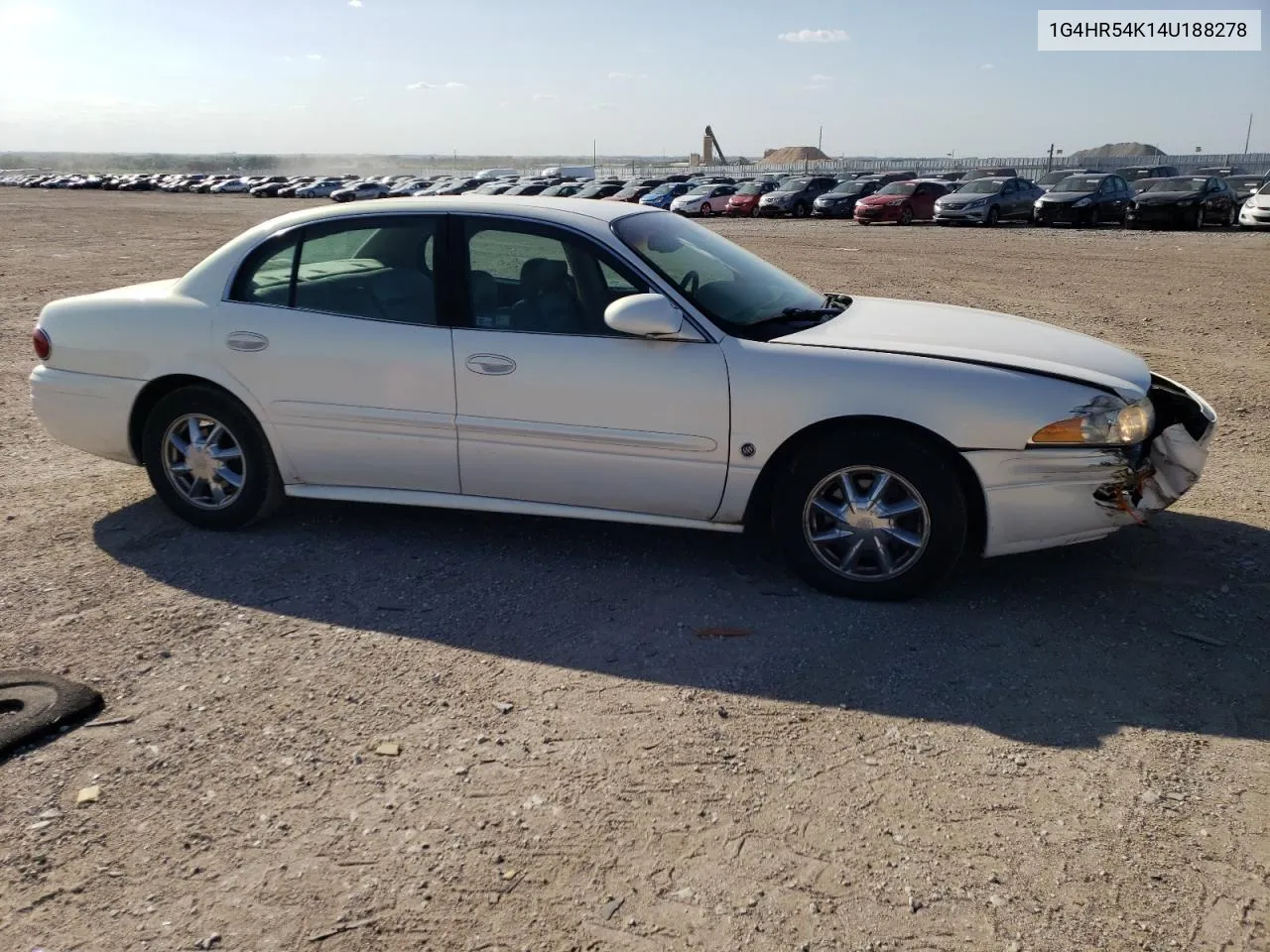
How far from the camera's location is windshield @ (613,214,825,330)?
15.3 ft

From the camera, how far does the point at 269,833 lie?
300cm

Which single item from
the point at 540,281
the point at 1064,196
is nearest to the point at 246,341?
the point at 540,281

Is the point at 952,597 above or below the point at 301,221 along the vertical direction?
below

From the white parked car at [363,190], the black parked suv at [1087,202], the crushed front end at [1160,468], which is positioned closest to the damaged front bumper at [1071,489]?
the crushed front end at [1160,468]

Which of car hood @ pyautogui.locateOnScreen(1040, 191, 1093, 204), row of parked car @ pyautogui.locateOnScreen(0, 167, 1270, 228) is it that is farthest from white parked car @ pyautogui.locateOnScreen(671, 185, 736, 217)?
car hood @ pyautogui.locateOnScreen(1040, 191, 1093, 204)

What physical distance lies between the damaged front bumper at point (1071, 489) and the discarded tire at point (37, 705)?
3.32 m

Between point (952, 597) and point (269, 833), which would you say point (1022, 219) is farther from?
point (269, 833)

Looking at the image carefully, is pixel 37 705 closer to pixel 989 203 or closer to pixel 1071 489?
pixel 1071 489

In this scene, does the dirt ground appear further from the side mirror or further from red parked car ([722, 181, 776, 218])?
red parked car ([722, 181, 776, 218])

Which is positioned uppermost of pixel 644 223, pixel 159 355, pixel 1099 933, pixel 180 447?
pixel 644 223

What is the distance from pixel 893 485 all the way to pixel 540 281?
176 centimetres

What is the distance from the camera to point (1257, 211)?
2516 cm

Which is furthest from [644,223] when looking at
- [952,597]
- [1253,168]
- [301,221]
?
[1253,168]

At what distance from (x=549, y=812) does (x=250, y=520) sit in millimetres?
2799
